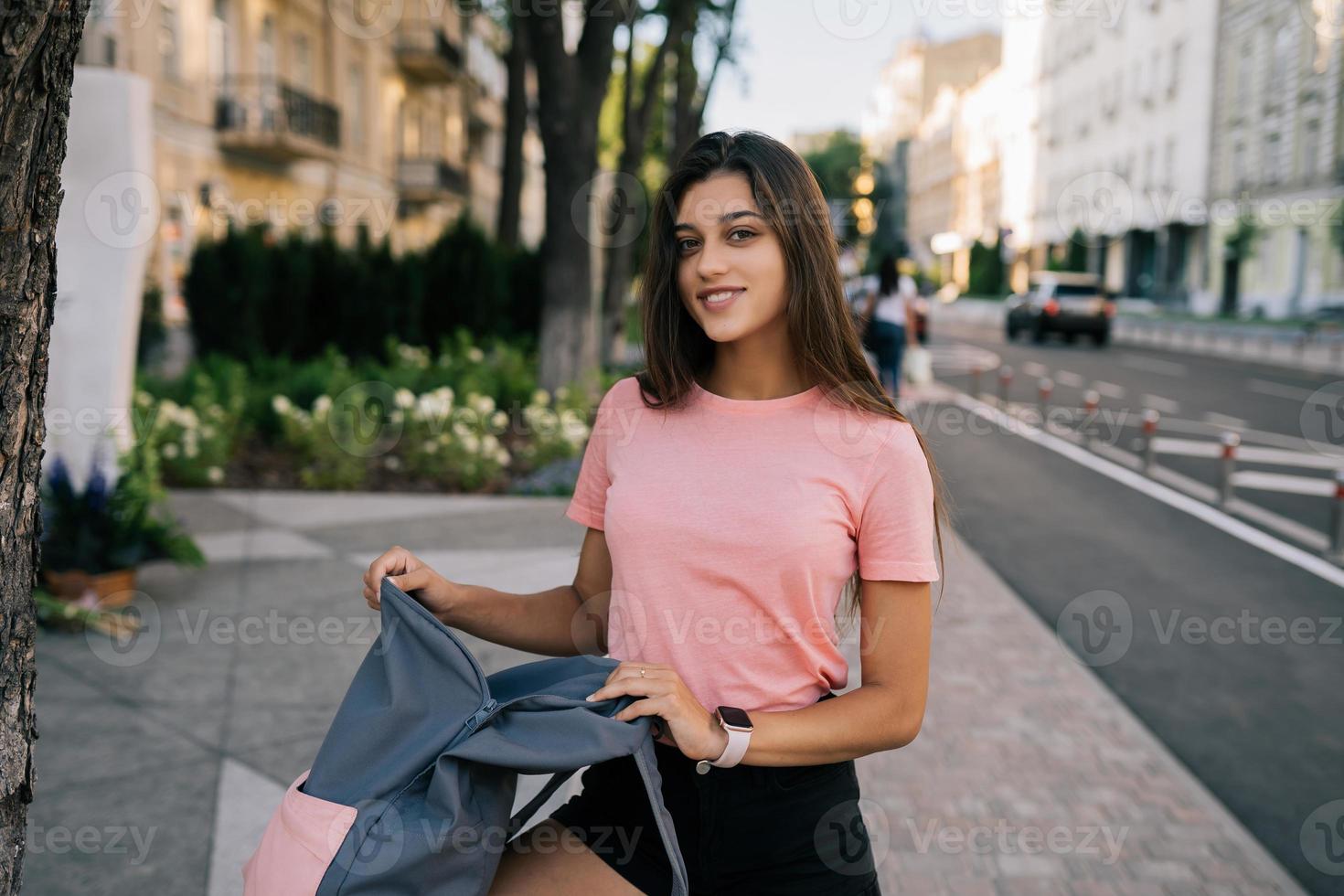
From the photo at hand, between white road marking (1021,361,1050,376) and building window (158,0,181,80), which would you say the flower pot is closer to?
building window (158,0,181,80)

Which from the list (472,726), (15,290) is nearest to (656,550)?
(472,726)

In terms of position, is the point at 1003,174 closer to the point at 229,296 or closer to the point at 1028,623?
the point at 229,296

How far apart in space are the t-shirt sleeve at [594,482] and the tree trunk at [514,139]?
16441 millimetres

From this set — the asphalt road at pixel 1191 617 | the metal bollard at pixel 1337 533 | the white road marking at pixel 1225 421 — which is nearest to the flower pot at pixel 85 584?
the asphalt road at pixel 1191 617

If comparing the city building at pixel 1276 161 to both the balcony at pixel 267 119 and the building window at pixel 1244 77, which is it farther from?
the balcony at pixel 267 119

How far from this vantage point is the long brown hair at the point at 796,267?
2098mm

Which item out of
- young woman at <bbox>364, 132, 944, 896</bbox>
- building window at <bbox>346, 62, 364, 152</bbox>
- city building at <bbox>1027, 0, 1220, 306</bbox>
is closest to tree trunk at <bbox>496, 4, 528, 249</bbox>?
building window at <bbox>346, 62, 364, 152</bbox>

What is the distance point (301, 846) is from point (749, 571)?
79cm

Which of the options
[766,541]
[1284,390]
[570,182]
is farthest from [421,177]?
[766,541]

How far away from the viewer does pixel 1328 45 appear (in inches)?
1436

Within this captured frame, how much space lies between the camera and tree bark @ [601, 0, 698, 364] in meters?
17.3

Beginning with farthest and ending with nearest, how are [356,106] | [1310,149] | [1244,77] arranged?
[1244,77] < [1310,149] < [356,106]

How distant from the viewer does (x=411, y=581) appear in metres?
2.07

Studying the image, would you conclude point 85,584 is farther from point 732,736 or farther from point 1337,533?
point 1337,533
